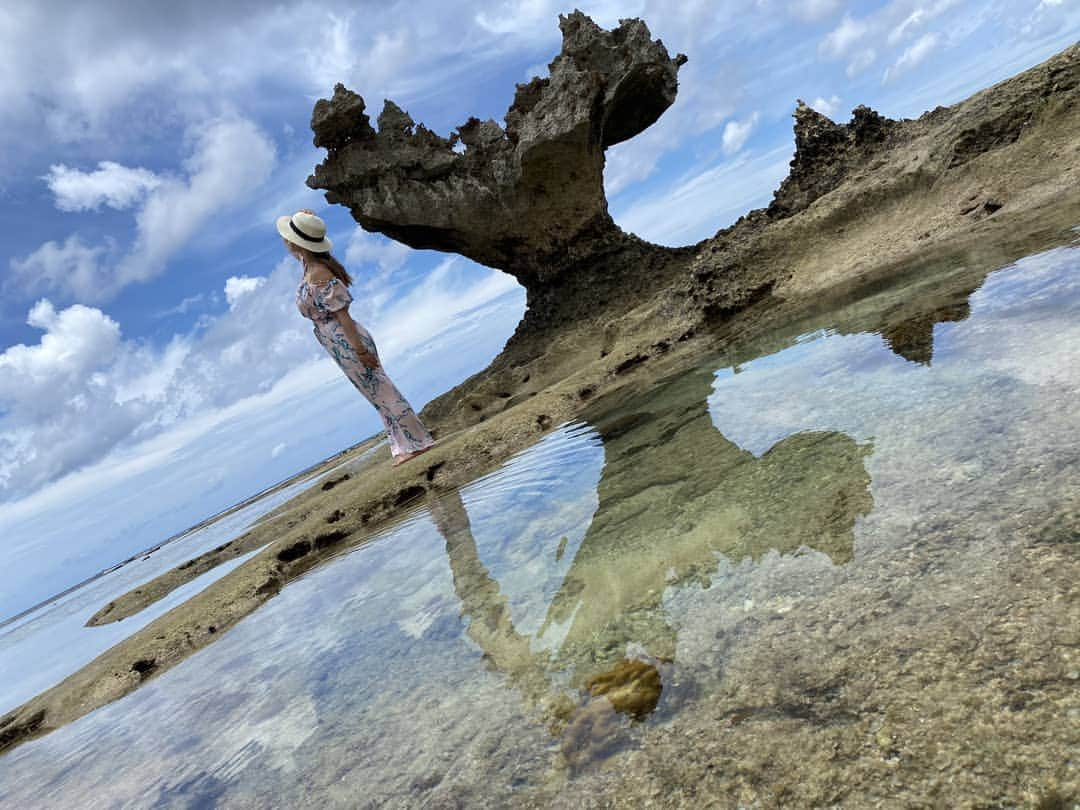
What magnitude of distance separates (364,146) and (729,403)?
16.3m

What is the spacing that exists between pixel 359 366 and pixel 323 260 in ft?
5.44

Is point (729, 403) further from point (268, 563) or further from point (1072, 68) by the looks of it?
point (1072, 68)

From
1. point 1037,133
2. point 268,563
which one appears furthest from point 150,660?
point 1037,133

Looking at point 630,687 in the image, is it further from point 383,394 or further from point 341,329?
point 383,394

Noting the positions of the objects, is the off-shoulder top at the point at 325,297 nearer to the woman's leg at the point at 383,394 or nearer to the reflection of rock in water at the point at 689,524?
the woman's leg at the point at 383,394

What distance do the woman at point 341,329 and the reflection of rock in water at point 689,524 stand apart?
5989 mm

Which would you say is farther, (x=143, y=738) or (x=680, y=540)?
(x=143, y=738)

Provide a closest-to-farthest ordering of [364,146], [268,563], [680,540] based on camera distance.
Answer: [680,540], [268,563], [364,146]

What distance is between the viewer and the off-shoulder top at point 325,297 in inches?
361

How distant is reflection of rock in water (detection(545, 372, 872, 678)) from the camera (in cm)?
265

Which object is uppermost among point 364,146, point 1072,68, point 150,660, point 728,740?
point 364,146

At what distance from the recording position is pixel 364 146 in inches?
727

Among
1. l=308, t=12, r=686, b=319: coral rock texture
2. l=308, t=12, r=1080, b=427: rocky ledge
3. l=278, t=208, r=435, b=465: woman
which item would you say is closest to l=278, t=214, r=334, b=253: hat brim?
l=278, t=208, r=435, b=465: woman

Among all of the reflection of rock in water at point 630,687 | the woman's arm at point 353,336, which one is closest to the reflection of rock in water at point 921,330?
the reflection of rock in water at point 630,687
